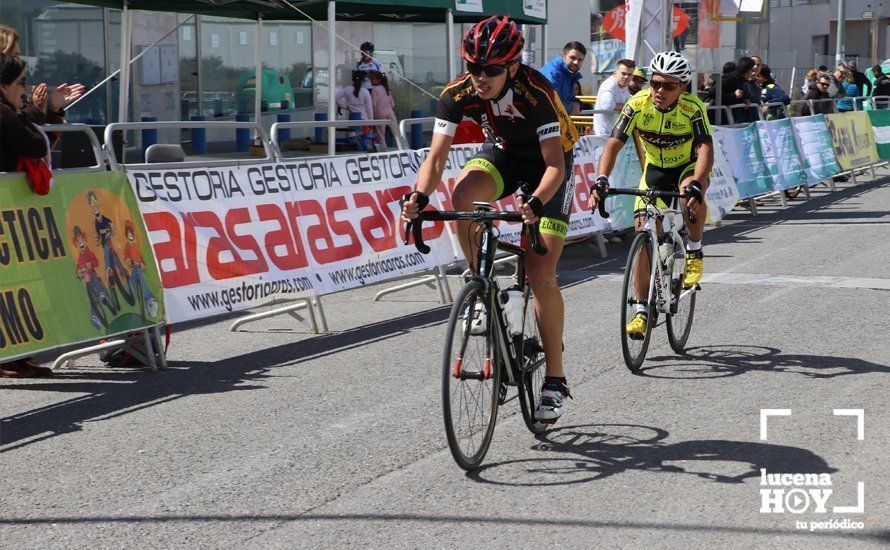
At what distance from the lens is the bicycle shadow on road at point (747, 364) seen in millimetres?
7488

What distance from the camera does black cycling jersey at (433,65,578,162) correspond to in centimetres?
580

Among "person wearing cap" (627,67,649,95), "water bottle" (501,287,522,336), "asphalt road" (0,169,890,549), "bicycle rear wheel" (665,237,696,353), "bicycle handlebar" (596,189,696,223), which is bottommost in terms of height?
"asphalt road" (0,169,890,549)

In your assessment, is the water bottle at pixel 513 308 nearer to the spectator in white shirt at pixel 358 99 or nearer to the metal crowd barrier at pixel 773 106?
the metal crowd barrier at pixel 773 106

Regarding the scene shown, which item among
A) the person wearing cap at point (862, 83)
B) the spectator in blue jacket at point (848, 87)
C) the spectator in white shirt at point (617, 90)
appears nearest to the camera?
the spectator in white shirt at point (617, 90)

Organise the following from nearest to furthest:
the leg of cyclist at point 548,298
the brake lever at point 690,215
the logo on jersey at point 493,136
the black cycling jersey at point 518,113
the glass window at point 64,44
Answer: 1. the black cycling jersey at point 518,113
2. the leg of cyclist at point 548,298
3. the logo on jersey at point 493,136
4. the brake lever at point 690,215
5. the glass window at point 64,44

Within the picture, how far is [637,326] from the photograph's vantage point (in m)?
7.55

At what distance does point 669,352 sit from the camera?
324 inches

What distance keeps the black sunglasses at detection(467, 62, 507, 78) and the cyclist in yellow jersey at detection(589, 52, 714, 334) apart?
1973 mm

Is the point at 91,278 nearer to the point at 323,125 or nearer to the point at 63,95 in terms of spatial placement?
the point at 63,95

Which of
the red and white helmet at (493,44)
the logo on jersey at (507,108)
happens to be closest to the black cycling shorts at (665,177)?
the logo on jersey at (507,108)

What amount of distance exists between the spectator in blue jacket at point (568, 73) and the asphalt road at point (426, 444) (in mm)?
5588

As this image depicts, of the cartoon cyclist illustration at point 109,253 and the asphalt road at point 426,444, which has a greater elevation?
the cartoon cyclist illustration at point 109,253

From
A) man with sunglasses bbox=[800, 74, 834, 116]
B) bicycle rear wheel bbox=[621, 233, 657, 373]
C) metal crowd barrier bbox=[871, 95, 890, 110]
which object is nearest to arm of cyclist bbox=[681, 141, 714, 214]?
bicycle rear wheel bbox=[621, 233, 657, 373]

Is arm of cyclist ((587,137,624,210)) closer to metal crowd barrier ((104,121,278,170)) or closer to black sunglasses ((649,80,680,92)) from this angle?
black sunglasses ((649,80,680,92))
